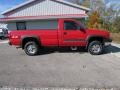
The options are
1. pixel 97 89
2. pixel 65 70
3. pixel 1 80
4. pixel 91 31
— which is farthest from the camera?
pixel 91 31

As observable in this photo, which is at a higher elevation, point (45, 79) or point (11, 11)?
point (11, 11)

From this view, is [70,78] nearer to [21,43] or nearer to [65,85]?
[65,85]

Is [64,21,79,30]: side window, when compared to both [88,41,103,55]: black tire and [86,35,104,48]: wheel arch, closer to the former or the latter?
[86,35,104,48]: wheel arch

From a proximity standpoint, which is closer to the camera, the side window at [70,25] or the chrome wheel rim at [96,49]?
the chrome wheel rim at [96,49]

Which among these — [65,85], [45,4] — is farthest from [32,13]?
[65,85]

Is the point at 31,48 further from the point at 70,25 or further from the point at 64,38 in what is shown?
the point at 70,25

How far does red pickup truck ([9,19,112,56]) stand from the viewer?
15008mm

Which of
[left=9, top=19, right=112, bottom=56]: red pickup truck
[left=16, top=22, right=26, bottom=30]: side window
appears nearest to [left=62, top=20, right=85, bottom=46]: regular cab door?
[left=9, top=19, right=112, bottom=56]: red pickup truck

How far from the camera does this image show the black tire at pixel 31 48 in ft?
49.9

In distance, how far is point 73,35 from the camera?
15086 millimetres

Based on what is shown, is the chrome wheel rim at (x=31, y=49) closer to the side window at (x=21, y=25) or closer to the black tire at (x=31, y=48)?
the black tire at (x=31, y=48)

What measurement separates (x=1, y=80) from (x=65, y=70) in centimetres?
267

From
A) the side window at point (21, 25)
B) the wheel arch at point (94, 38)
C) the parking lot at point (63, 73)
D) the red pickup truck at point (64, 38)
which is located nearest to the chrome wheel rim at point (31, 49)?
the red pickup truck at point (64, 38)

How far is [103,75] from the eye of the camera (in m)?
9.56
